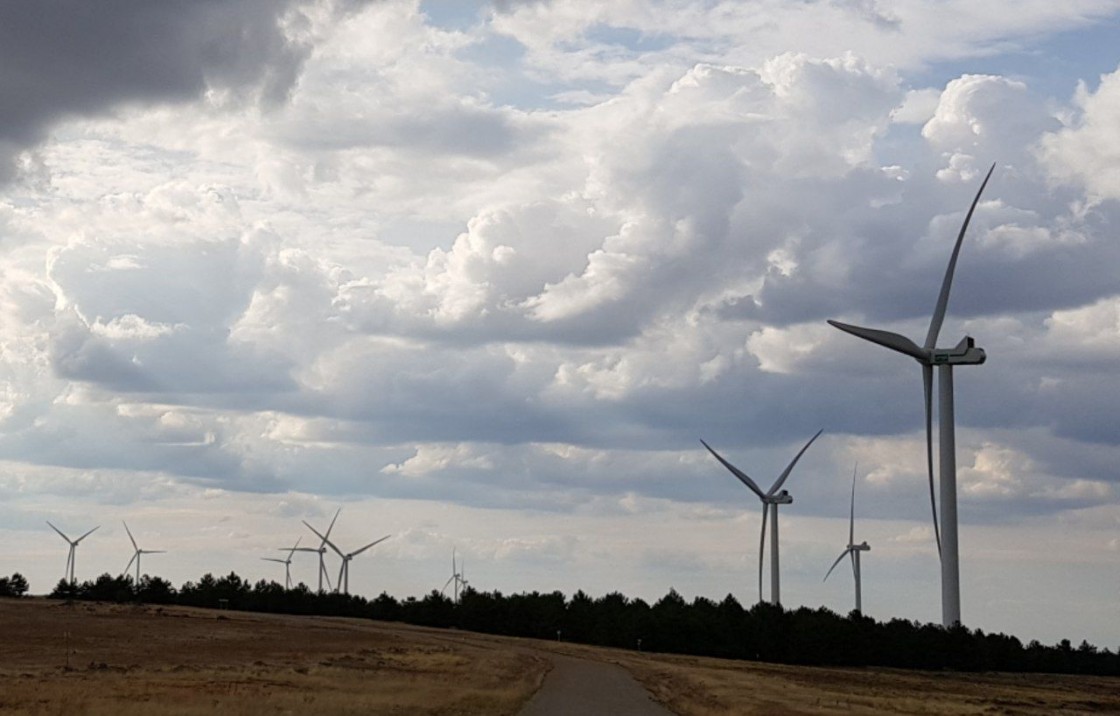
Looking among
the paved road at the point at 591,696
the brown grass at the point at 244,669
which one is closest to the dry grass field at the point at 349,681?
the brown grass at the point at 244,669

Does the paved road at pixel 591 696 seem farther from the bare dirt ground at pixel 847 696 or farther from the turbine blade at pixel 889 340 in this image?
the turbine blade at pixel 889 340

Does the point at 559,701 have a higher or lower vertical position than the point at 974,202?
lower

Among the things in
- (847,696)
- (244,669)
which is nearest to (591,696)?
(847,696)

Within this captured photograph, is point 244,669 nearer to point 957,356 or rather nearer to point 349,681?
point 349,681

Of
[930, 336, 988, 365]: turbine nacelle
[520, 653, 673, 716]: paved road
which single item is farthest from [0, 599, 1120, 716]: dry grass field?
[930, 336, 988, 365]: turbine nacelle

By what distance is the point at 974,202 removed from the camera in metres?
119

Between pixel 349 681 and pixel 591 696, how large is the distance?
14101 mm

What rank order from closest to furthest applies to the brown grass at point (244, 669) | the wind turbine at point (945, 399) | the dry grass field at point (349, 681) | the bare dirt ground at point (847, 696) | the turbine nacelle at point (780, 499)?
the brown grass at point (244, 669), the dry grass field at point (349, 681), the bare dirt ground at point (847, 696), the wind turbine at point (945, 399), the turbine nacelle at point (780, 499)

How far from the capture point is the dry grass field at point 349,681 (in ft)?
182

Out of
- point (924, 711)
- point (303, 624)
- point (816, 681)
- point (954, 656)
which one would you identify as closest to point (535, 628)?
point (303, 624)

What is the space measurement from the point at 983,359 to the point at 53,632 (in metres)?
88.9

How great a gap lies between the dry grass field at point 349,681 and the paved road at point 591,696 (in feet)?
3.67

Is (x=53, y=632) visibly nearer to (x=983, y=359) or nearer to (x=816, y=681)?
(x=816, y=681)

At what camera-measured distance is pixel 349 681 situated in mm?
72062
